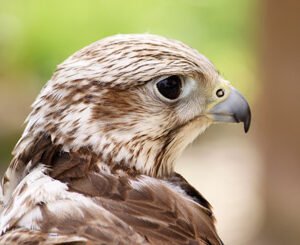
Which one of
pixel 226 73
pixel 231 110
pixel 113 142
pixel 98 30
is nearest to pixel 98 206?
pixel 113 142

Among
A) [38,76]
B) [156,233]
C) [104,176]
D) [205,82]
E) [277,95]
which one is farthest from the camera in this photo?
[38,76]

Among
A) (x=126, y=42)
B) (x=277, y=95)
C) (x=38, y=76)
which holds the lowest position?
(x=38, y=76)

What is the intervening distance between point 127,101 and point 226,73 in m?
7.54

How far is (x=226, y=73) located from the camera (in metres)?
11.0

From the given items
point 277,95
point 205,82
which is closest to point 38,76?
point 277,95

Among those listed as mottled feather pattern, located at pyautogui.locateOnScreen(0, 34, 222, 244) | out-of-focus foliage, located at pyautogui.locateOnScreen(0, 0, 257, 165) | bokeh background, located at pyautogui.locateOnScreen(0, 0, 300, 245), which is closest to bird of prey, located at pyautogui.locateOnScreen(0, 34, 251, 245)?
mottled feather pattern, located at pyautogui.locateOnScreen(0, 34, 222, 244)

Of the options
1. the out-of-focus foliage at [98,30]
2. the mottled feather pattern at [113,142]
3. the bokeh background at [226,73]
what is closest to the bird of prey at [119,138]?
the mottled feather pattern at [113,142]

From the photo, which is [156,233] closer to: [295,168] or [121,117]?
[121,117]

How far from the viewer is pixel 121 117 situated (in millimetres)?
3480

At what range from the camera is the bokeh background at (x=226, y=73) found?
8.27 metres

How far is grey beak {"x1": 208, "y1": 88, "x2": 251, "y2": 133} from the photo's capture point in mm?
3584

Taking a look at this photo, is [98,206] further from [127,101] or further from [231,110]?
[231,110]

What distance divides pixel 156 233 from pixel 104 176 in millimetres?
340

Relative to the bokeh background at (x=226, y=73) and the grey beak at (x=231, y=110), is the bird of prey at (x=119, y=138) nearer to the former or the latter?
the grey beak at (x=231, y=110)
